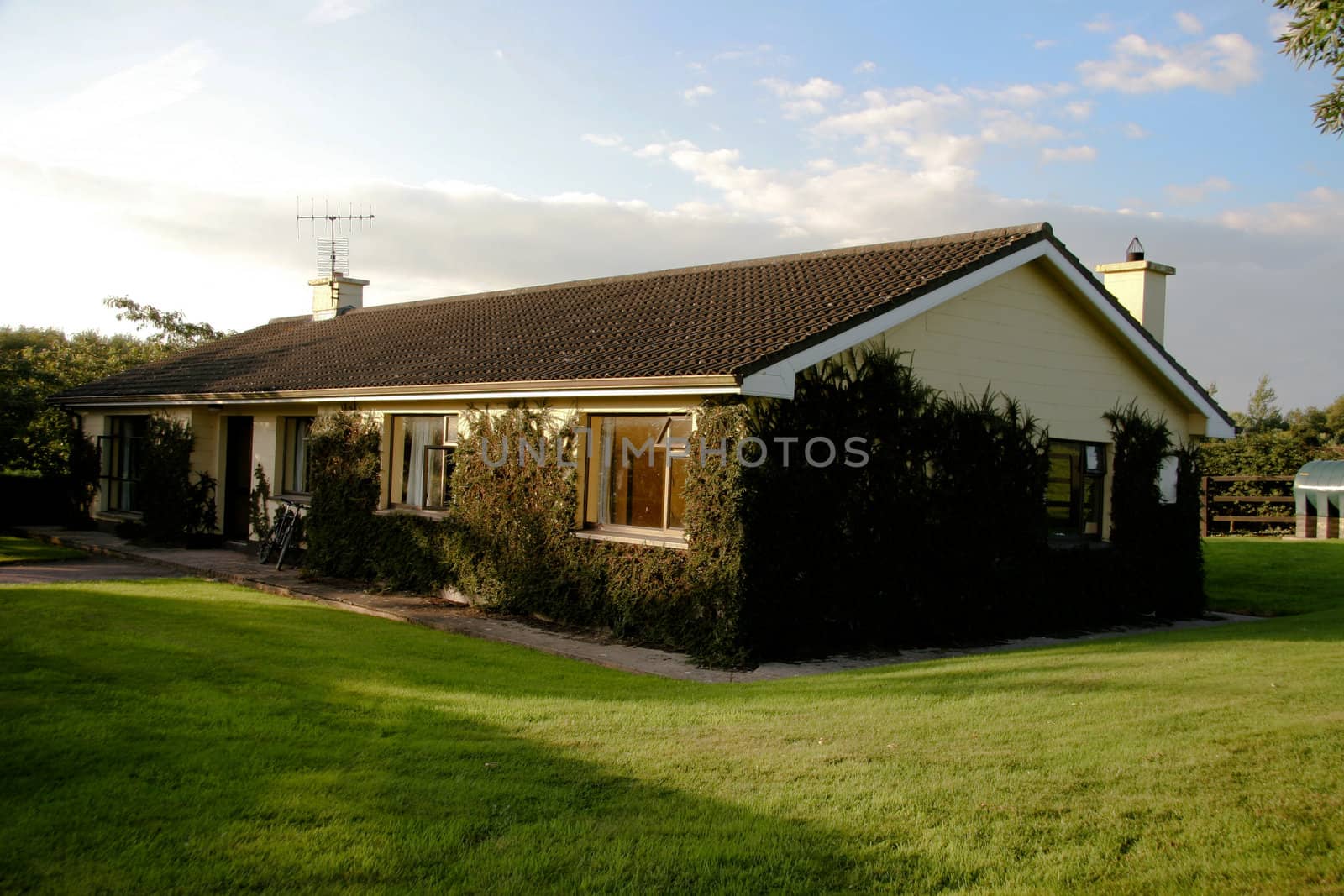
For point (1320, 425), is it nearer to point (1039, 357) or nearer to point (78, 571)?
point (1039, 357)

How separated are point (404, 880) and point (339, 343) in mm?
18501

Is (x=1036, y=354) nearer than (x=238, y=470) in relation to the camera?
Yes

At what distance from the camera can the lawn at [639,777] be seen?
470cm

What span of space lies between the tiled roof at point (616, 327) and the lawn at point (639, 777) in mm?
4211

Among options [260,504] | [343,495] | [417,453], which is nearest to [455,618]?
[417,453]

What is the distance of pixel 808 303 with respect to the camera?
1325cm

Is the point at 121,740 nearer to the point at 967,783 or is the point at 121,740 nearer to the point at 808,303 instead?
the point at 967,783

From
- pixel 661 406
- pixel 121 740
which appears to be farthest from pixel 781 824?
pixel 661 406

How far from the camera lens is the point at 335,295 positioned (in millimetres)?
26188

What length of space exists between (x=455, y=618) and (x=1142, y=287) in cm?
1245

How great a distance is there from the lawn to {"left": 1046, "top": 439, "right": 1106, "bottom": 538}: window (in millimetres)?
5385

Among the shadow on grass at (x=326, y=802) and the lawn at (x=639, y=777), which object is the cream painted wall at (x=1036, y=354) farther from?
the shadow on grass at (x=326, y=802)

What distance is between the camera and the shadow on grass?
4.61m

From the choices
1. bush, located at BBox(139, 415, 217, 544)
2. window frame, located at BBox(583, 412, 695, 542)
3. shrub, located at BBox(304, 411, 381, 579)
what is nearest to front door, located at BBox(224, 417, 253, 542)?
bush, located at BBox(139, 415, 217, 544)
